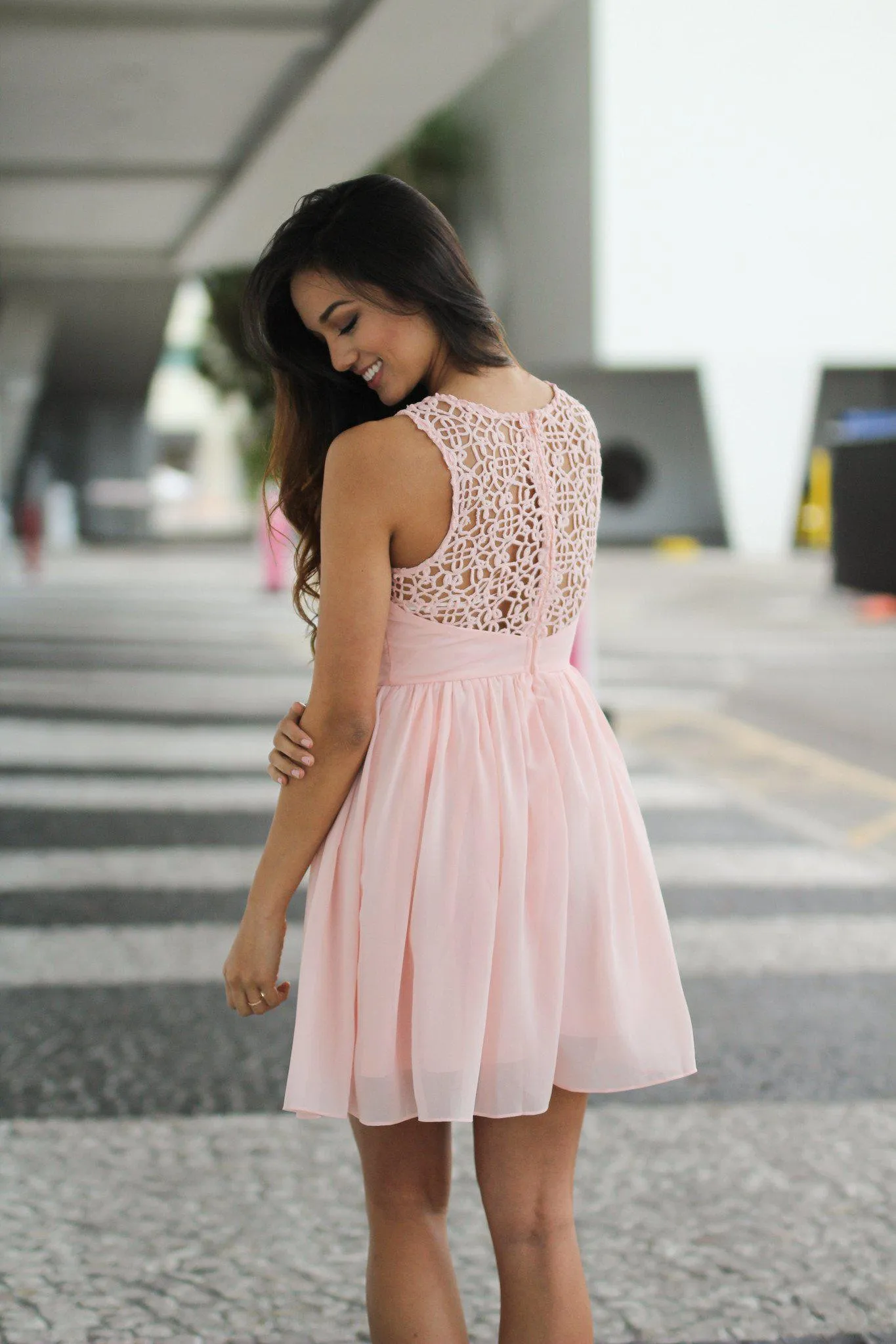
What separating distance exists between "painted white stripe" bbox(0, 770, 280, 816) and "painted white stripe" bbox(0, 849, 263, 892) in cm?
82

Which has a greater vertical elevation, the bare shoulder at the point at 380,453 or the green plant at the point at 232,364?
the green plant at the point at 232,364

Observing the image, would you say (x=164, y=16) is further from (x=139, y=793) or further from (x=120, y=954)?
(x=120, y=954)

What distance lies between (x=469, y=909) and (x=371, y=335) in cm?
76

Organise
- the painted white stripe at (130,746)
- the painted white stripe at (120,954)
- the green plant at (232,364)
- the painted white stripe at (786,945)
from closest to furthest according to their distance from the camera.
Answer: the painted white stripe at (120,954)
the painted white stripe at (786,945)
the painted white stripe at (130,746)
the green plant at (232,364)

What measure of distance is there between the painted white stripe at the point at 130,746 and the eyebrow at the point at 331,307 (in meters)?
6.14

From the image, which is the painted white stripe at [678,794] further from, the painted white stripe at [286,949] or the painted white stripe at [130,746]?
the painted white stripe at [130,746]

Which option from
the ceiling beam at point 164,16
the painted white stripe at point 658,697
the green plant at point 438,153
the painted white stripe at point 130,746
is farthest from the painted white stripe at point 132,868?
the green plant at point 438,153

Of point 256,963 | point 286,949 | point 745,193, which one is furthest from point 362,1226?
point 745,193

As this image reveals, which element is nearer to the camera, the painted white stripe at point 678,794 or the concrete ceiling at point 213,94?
the painted white stripe at point 678,794

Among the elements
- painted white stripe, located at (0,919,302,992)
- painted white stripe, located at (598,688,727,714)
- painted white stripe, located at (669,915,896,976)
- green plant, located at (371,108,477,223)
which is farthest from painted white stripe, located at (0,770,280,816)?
green plant, located at (371,108,477,223)

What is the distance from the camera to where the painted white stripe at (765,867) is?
580 cm

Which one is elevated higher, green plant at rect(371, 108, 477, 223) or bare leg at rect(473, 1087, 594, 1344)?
green plant at rect(371, 108, 477, 223)

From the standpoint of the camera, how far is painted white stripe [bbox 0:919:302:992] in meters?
4.60

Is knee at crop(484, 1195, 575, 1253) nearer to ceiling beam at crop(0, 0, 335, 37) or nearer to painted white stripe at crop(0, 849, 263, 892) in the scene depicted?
painted white stripe at crop(0, 849, 263, 892)
